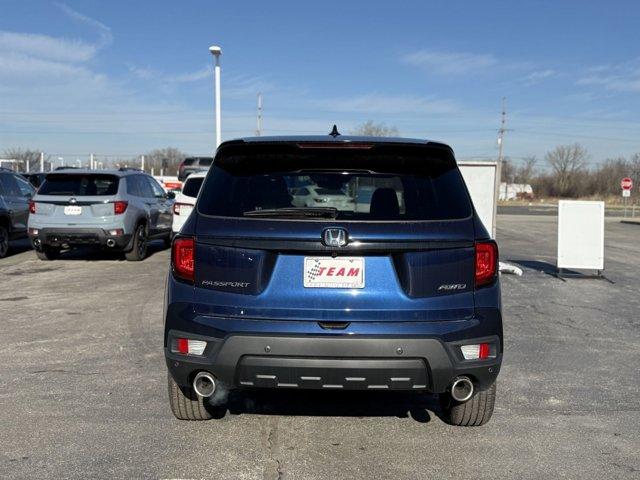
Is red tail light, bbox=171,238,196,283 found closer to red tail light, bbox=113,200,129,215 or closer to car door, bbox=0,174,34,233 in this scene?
red tail light, bbox=113,200,129,215

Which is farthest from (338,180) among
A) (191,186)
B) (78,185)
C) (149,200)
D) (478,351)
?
(149,200)

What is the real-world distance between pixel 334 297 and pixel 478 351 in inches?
33.5

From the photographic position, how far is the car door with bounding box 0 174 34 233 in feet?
42.9

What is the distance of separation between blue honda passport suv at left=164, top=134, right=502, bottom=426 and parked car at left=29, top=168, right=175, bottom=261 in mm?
8533

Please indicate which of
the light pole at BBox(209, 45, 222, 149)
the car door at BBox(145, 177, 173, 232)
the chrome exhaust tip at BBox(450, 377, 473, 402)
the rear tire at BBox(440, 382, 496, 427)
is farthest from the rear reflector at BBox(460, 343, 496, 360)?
the light pole at BBox(209, 45, 222, 149)

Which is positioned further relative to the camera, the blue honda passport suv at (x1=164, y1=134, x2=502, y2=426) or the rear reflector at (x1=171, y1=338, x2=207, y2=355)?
the rear reflector at (x1=171, y1=338, x2=207, y2=355)

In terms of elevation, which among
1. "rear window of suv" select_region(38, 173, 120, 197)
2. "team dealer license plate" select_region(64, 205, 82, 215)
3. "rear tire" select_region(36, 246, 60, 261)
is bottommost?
"rear tire" select_region(36, 246, 60, 261)

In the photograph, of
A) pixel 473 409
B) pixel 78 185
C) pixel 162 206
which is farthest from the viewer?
pixel 162 206

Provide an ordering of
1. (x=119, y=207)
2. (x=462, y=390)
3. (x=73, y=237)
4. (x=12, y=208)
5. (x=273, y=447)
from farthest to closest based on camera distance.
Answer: (x=12, y=208) < (x=119, y=207) < (x=73, y=237) < (x=273, y=447) < (x=462, y=390)

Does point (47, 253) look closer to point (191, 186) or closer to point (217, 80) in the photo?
point (191, 186)

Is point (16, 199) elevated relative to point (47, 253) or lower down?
elevated

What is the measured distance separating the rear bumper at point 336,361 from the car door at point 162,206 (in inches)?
418

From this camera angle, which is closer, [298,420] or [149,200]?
[298,420]

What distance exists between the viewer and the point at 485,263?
359cm
